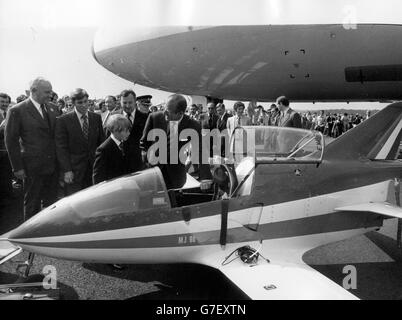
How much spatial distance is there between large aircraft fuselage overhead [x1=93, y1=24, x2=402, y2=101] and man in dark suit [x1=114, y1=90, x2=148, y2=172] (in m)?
4.87

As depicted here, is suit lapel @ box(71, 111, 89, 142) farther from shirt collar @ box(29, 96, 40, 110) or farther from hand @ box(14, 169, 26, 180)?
hand @ box(14, 169, 26, 180)

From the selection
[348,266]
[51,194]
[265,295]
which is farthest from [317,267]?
[51,194]

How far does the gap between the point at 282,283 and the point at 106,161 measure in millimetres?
2092

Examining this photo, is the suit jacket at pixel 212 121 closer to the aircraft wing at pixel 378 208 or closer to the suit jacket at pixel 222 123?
the suit jacket at pixel 222 123

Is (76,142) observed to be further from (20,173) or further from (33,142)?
(20,173)

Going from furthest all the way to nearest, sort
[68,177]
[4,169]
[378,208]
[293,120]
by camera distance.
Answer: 1. [293,120]
2. [4,169]
3. [68,177]
4. [378,208]

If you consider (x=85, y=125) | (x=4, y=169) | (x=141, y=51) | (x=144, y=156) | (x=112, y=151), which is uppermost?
(x=141, y=51)

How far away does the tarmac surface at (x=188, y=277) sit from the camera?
3.24 m

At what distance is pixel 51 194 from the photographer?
4469 mm

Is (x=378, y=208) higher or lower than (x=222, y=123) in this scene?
lower

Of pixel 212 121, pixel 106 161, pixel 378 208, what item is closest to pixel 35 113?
pixel 106 161

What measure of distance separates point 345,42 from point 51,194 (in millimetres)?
7643

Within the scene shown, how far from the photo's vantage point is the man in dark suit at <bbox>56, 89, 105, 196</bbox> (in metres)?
4.22

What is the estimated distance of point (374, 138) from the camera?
13.0ft
